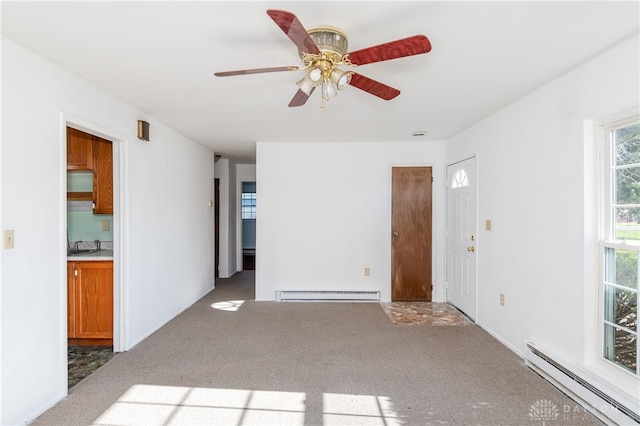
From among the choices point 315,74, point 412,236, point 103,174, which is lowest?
point 412,236

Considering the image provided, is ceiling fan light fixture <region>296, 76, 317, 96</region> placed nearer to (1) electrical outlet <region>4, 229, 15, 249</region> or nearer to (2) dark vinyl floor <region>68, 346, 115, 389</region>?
(1) electrical outlet <region>4, 229, 15, 249</region>

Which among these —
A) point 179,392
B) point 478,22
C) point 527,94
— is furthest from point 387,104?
point 179,392

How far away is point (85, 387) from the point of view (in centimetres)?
249

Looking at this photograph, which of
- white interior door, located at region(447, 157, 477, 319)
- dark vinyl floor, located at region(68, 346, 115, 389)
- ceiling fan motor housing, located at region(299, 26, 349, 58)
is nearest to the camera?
ceiling fan motor housing, located at region(299, 26, 349, 58)

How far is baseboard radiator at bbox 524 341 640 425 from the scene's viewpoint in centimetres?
193

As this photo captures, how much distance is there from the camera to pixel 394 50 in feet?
5.19

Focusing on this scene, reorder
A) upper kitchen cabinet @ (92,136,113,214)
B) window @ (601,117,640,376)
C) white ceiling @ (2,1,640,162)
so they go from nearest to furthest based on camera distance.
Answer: white ceiling @ (2,1,640,162) → window @ (601,117,640,376) → upper kitchen cabinet @ (92,136,113,214)

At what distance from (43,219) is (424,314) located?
3948 millimetres

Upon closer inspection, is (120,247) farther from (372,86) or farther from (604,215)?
(604,215)

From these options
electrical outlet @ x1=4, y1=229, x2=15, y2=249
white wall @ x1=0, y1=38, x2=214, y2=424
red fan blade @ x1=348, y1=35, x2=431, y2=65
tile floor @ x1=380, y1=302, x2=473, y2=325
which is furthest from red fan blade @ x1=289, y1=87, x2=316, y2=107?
tile floor @ x1=380, y1=302, x2=473, y2=325

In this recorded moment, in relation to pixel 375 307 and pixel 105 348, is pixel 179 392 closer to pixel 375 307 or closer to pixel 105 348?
pixel 105 348

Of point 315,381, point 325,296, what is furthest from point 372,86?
point 325,296

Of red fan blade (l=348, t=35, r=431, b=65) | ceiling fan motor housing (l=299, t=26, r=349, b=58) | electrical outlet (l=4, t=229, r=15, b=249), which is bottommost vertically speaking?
electrical outlet (l=4, t=229, r=15, b=249)

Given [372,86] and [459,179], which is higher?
[372,86]
